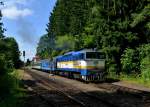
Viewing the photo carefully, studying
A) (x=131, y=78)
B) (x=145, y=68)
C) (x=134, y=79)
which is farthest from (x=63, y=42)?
(x=145, y=68)

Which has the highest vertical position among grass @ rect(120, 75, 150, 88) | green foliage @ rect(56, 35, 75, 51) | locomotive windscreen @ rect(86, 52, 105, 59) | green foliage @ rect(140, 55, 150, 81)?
green foliage @ rect(56, 35, 75, 51)

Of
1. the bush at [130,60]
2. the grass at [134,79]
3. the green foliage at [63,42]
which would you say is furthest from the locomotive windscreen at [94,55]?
the green foliage at [63,42]

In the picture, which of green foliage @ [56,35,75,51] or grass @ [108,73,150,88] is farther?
green foliage @ [56,35,75,51]

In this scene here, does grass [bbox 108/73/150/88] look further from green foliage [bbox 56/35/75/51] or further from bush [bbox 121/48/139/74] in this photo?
green foliage [bbox 56/35/75/51]

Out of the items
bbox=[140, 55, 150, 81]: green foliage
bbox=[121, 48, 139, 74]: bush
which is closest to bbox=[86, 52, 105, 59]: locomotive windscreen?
bbox=[121, 48, 139, 74]: bush

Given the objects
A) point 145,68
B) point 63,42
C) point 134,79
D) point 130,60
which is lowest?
point 134,79

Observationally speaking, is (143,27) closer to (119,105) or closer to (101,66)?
(101,66)

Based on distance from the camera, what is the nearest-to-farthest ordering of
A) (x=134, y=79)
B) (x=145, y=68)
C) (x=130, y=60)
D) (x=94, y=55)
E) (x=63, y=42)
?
(x=145, y=68), (x=94, y=55), (x=134, y=79), (x=130, y=60), (x=63, y=42)

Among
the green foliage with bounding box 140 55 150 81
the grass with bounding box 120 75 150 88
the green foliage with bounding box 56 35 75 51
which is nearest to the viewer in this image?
the green foliage with bounding box 140 55 150 81

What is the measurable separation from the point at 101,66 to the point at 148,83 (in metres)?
5.98

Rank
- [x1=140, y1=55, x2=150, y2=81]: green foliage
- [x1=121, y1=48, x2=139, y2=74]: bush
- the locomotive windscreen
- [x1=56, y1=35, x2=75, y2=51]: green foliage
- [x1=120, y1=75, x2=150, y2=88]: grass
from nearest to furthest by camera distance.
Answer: [x1=140, y1=55, x2=150, y2=81]: green foliage < [x1=120, y1=75, x2=150, y2=88]: grass < the locomotive windscreen < [x1=121, y1=48, x2=139, y2=74]: bush < [x1=56, y1=35, x2=75, y2=51]: green foliage

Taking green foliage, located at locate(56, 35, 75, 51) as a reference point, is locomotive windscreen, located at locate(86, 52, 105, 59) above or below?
below

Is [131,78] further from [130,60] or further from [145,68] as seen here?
[145,68]

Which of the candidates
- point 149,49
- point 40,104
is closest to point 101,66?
point 149,49
